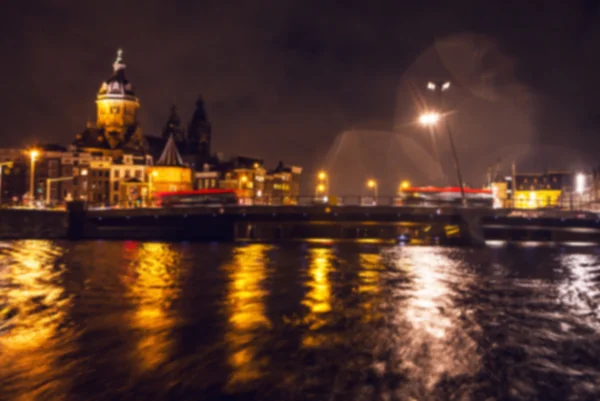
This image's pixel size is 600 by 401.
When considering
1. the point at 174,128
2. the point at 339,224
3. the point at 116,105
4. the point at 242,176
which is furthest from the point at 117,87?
the point at 339,224

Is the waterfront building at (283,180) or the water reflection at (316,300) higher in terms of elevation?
the waterfront building at (283,180)

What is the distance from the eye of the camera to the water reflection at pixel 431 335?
31.8 feet

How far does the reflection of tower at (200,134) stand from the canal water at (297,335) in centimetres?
14385

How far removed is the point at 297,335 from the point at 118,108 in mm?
151743

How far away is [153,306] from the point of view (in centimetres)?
1694

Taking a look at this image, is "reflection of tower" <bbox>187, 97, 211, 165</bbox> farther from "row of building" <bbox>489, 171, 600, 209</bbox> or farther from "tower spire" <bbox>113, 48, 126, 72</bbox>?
"row of building" <bbox>489, 171, 600, 209</bbox>

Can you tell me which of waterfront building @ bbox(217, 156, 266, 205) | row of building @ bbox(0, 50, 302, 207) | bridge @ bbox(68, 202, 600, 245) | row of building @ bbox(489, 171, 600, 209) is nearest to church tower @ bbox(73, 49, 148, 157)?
row of building @ bbox(0, 50, 302, 207)

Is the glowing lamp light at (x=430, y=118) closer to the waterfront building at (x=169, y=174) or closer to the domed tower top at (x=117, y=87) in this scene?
the waterfront building at (x=169, y=174)

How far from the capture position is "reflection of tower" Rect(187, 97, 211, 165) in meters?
167

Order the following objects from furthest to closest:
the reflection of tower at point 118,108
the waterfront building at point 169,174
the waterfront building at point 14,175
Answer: the reflection of tower at point 118,108 < the waterfront building at point 14,175 < the waterfront building at point 169,174

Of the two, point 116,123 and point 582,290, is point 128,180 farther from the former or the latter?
point 582,290

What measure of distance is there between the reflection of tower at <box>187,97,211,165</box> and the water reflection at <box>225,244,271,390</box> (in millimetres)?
141913

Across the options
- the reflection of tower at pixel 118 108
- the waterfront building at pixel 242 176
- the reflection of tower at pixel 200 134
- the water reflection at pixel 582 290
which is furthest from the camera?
the reflection of tower at pixel 200 134

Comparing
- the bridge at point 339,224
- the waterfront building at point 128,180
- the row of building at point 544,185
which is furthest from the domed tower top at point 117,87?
the row of building at point 544,185
